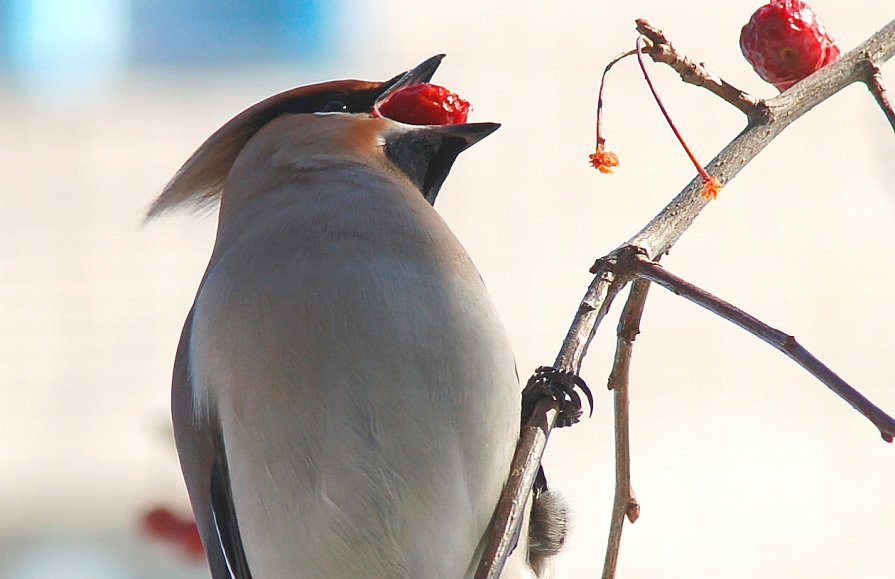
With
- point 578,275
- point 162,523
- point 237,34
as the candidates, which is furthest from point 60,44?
point 162,523

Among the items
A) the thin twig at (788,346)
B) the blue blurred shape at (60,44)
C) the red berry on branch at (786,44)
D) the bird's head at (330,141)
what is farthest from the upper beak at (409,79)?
the blue blurred shape at (60,44)

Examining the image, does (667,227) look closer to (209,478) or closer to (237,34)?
(209,478)

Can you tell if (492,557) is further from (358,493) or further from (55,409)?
(55,409)

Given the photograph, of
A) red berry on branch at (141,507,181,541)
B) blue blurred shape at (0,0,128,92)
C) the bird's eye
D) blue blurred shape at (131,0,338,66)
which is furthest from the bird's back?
blue blurred shape at (0,0,128,92)

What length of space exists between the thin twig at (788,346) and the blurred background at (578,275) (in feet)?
11.7

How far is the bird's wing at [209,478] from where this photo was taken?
5.70ft

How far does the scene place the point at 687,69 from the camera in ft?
5.37

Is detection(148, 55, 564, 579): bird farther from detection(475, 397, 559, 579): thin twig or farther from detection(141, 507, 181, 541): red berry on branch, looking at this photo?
detection(141, 507, 181, 541): red berry on branch

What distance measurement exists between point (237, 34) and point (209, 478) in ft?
14.3

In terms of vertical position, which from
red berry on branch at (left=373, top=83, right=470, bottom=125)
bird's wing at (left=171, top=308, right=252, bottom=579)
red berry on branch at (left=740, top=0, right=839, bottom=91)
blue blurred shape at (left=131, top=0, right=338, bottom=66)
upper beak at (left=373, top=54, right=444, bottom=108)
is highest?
blue blurred shape at (left=131, top=0, right=338, bottom=66)

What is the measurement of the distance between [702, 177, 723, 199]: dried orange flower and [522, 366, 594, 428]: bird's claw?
26 centimetres

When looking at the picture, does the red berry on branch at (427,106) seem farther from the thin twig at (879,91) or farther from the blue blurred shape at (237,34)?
the blue blurred shape at (237,34)

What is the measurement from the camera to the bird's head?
1.98 m

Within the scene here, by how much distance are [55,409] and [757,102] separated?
4.13 meters
